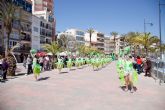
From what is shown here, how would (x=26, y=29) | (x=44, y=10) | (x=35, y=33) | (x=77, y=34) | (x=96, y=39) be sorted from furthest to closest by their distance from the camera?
(x=96, y=39)
(x=77, y=34)
(x=44, y=10)
(x=35, y=33)
(x=26, y=29)

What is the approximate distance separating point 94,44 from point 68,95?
149 meters

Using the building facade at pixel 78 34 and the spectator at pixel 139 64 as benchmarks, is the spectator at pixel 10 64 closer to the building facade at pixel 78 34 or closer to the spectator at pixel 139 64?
the spectator at pixel 139 64

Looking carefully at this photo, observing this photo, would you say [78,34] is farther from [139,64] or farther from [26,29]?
[139,64]

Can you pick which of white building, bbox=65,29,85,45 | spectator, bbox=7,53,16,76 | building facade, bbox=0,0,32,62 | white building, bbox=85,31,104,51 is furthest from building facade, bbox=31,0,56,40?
spectator, bbox=7,53,16,76

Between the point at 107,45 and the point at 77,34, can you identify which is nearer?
the point at 77,34

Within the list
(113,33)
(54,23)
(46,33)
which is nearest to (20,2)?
(46,33)

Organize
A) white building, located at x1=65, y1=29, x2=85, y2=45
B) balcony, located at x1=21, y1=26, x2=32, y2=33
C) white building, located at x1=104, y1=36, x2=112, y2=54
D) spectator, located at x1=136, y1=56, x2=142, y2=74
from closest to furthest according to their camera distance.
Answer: spectator, located at x1=136, y1=56, x2=142, y2=74, balcony, located at x1=21, y1=26, x2=32, y2=33, white building, located at x1=65, y1=29, x2=85, y2=45, white building, located at x1=104, y1=36, x2=112, y2=54

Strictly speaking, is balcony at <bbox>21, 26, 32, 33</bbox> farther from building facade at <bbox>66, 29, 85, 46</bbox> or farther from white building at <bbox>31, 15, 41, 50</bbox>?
building facade at <bbox>66, 29, 85, 46</bbox>

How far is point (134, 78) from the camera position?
48.3ft

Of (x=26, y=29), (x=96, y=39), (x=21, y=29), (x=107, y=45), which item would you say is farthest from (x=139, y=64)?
(x=107, y=45)

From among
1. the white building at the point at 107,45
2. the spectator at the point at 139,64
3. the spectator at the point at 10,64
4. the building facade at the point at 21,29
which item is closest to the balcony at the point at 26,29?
the building facade at the point at 21,29

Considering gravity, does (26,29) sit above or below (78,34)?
below

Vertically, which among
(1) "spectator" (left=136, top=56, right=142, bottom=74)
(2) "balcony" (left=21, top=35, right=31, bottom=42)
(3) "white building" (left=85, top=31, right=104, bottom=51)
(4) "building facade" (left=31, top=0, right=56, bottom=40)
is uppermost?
(4) "building facade" (left=31, top=0, right=56, bottom=40)

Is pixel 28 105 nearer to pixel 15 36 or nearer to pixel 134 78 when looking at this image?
pixel 134 78
